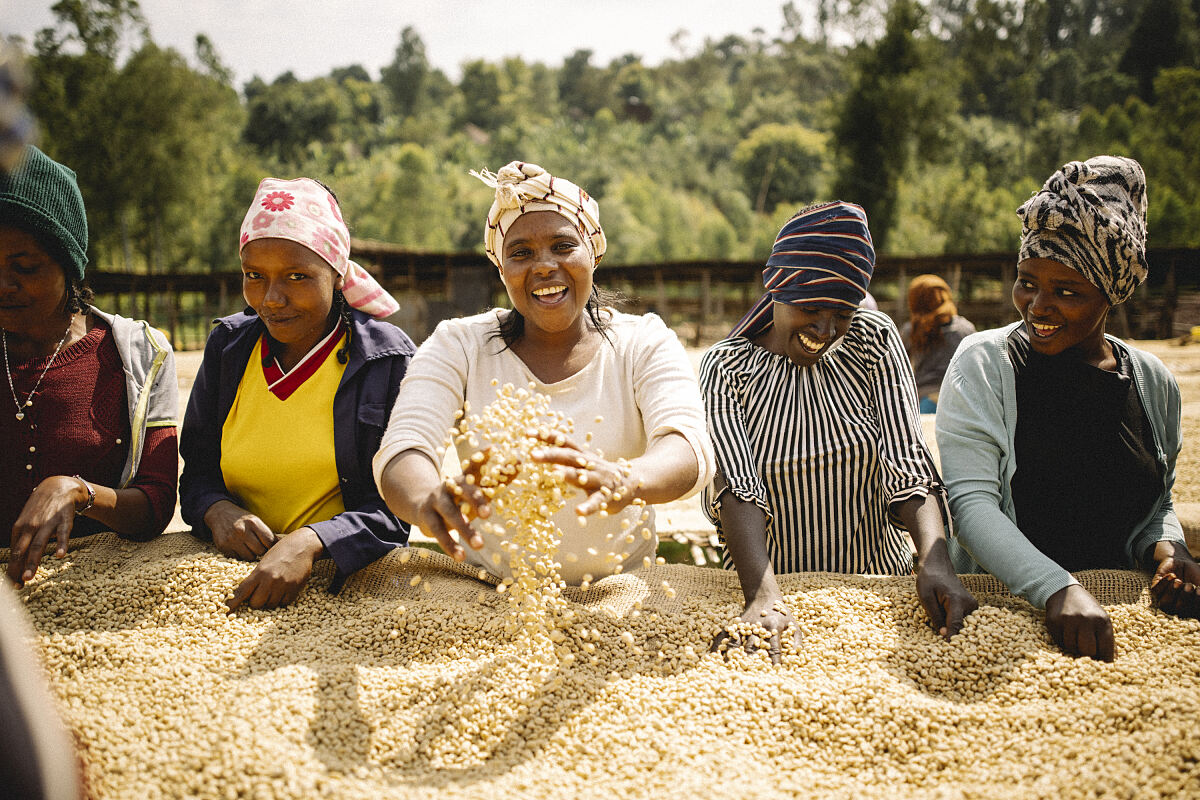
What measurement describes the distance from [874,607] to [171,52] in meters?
29.2

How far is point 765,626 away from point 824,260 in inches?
38.7

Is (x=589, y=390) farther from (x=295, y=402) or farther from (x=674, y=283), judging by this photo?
(x=674, y=283)

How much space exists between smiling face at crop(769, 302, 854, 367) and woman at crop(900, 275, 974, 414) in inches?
144

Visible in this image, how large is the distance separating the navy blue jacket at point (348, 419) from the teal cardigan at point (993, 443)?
5.23ft

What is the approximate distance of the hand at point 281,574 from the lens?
6.48 feet

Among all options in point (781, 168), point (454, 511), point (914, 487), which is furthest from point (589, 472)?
point (781, 168)

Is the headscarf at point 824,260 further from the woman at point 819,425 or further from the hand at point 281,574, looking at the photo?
the hand at point 281,574

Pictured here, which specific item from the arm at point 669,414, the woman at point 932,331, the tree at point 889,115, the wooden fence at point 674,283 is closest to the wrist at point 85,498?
the arm at point 669,414

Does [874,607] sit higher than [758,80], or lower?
lower

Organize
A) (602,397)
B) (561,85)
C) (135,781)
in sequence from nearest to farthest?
(135,781)
(602,397)
(561,85)

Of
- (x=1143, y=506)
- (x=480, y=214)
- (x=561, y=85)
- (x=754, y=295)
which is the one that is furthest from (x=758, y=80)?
(x=1143, y=506)

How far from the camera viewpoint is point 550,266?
1984mm

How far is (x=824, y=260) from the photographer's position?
6.91 ft

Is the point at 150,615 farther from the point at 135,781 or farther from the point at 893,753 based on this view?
the point at 893,753
